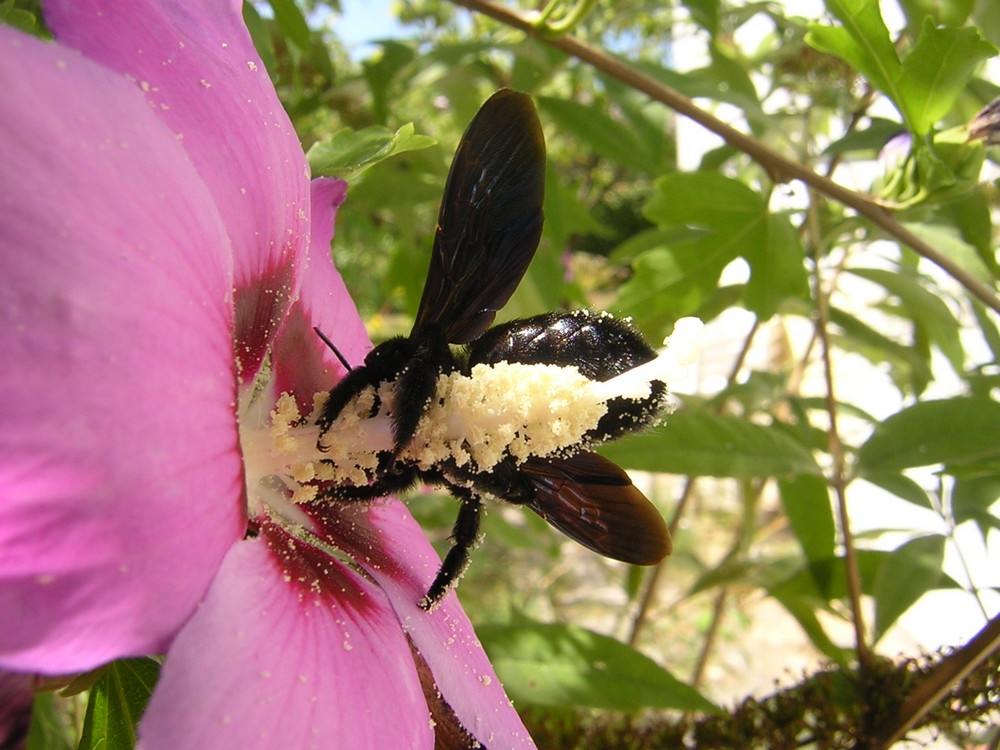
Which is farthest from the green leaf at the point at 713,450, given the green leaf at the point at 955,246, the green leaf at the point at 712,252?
the green leaf at the point at 955,246

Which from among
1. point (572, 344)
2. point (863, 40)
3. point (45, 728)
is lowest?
point (45, 728)

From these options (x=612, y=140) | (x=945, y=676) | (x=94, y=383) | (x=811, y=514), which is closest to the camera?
(x=94, y=383)

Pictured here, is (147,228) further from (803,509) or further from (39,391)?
(803,509)

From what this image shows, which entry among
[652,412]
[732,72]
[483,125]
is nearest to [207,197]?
[483,125]

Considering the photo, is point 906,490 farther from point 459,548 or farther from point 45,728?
point 45,728

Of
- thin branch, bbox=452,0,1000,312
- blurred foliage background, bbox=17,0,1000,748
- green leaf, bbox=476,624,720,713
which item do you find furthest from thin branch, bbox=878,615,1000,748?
thin branch, bbox=452,0,1000,312

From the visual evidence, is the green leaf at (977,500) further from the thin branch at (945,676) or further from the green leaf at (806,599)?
the thin branch at (945,676)

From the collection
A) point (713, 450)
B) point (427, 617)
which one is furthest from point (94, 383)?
point (713, 450)
